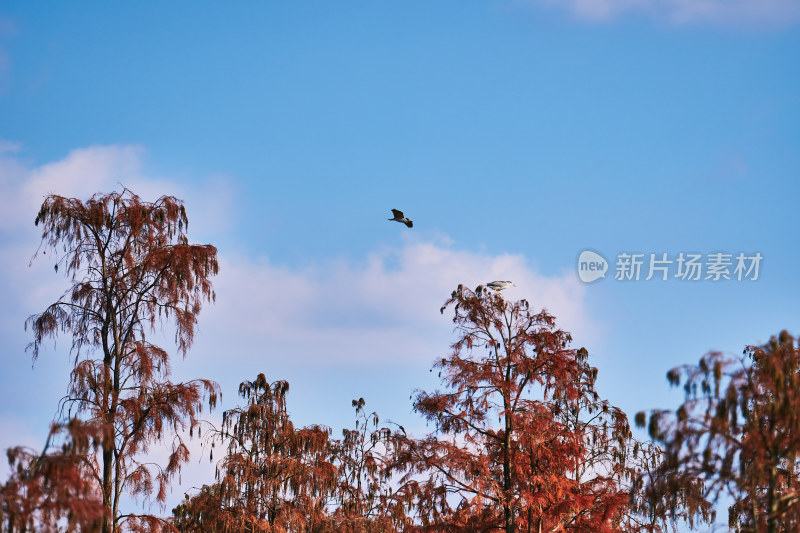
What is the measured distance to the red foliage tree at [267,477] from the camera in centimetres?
2422

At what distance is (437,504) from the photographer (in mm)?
22938

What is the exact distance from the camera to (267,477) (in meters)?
25.1

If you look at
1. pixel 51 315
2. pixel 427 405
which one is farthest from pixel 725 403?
A: pixel 51 315

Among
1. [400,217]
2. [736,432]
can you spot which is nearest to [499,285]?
[400,217]

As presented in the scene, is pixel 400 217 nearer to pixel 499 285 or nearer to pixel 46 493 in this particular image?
pixel 499 285

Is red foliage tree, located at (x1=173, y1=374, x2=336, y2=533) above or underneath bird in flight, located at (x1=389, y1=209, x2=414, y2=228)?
underneath

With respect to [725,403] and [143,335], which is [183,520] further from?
[725,403]

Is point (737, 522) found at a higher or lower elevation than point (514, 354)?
lower

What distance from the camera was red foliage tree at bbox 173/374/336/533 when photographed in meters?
24.2

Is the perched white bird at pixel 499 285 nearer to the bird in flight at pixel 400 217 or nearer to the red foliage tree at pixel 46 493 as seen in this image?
the bird in flight at pixel 400 217

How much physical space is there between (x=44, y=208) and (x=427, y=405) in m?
9.92

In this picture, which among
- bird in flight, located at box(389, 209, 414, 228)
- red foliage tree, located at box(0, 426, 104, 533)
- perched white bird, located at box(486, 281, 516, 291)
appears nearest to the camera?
red foliage tree, located at box(0, 426, 104, 533)

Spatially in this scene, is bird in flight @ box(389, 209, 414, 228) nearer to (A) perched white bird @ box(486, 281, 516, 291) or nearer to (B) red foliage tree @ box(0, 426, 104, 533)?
(A) perched white bird @ box(486, 281, 516, 291)

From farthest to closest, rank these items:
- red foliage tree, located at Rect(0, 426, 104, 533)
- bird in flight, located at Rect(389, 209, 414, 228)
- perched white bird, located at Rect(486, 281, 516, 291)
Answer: perched white bird, located at Rect(486, 281, 516, 291) → bird in flight, located at Rect(389, 209, 414, 228) → red foliage tree, located at Rect(0, 426, 104, 533)
